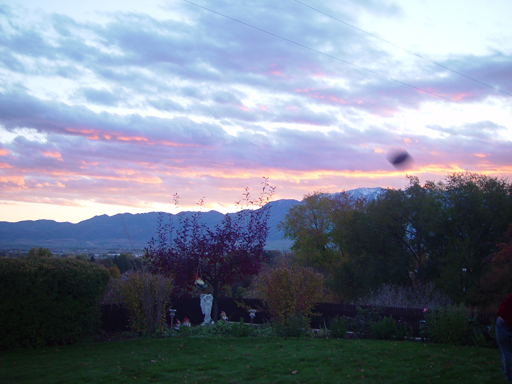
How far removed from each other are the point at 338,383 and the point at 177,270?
8.46 meters

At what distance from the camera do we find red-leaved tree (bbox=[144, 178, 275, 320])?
14289 mm

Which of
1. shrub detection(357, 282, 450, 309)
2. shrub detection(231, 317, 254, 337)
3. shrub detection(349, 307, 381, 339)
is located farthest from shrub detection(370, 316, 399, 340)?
shrub detection(357, 282, 450, 309)

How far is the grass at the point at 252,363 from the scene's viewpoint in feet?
23.6

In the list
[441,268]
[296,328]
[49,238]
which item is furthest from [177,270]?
[49,238]

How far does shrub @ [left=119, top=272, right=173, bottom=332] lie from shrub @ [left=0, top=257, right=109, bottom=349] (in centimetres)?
86

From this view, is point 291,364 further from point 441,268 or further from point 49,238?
point 49,238

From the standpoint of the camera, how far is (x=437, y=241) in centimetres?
2636

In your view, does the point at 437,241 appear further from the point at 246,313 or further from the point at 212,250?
the point at 212,250

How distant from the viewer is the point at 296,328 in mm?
12273

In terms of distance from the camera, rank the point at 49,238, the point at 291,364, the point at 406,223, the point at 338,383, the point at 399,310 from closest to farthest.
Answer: the point at 338,383 → the point at 291,364 → the point at 399,310 → the point at 406,223 → the point at 49,238

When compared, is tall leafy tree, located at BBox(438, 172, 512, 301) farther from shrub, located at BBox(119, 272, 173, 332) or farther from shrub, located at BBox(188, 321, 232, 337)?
shrub, located at BBox(119, 272, 173, 332)

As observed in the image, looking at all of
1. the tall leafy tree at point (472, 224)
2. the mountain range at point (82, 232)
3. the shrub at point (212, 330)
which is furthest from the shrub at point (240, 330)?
the mountain range at point (82, 232)

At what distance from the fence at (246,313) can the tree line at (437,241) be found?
5.70 meters

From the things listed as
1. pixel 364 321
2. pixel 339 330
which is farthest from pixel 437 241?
pixel 339 330
